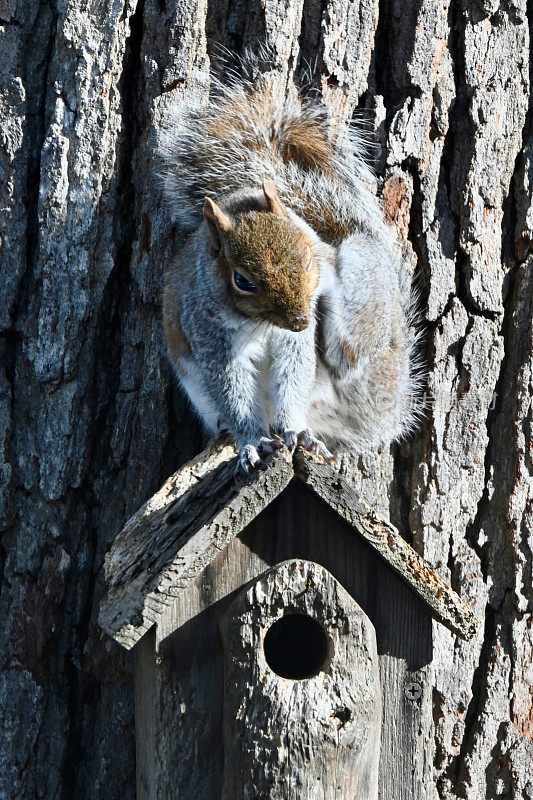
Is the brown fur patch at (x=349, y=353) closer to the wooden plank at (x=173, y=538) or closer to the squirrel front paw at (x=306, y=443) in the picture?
the squirrel front paw at (x=306, y=443)

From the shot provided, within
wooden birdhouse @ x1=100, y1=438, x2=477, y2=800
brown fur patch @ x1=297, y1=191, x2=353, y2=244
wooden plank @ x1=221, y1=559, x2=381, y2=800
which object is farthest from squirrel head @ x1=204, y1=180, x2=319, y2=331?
wooden plank @ x1=221, y1=559, x2=381, y2=800

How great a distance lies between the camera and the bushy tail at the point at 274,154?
1.96 m

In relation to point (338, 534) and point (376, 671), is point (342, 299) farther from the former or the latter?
point (376, 671)

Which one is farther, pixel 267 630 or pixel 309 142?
pixel 309 142

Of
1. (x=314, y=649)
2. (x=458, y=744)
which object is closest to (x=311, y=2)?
(x=314, y=649)

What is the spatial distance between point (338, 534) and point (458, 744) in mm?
766

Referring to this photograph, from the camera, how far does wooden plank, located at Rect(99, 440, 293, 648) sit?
1.38 meters

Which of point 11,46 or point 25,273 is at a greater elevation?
point 11,46

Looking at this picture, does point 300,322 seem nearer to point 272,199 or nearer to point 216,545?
point 272,199

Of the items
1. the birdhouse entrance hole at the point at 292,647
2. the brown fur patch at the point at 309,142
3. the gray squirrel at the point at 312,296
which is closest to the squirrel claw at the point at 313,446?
the gray squirrel at the point at 312,296

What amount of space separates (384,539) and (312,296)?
60 centimetres

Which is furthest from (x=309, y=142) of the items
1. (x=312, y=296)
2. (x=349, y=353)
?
(x=349, y=353)

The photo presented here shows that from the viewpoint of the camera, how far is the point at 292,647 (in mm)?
1695

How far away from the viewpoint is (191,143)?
1.99 m
